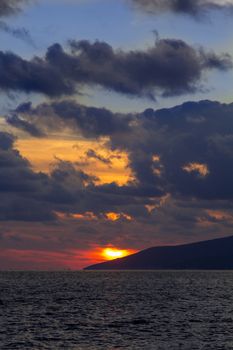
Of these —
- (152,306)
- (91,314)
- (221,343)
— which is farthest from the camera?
(152,306)

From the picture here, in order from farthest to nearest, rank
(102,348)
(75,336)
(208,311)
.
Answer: (208,311), (75,336), (102,348)

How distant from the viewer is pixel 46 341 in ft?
263

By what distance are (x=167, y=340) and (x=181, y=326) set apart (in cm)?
1679

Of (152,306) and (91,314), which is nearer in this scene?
(91,314)

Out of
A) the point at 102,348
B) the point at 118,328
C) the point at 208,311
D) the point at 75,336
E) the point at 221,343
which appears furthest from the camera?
the point at 208,311

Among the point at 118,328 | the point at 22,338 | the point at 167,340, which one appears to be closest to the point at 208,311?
the point at 118,328

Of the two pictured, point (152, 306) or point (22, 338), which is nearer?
point (22, 338)

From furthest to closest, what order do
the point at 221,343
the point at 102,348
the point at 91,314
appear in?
the point at 91,314 < the point at 221,343 < the point at 102,348

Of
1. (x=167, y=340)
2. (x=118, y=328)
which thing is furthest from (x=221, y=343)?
(x=118, y=328)

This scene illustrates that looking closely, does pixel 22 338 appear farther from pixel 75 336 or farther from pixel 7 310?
pixel 7 310

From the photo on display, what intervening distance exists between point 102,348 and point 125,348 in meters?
2.89

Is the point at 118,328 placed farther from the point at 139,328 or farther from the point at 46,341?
the point at 46,341

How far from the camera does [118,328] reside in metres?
94.9

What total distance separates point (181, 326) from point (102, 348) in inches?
1063
